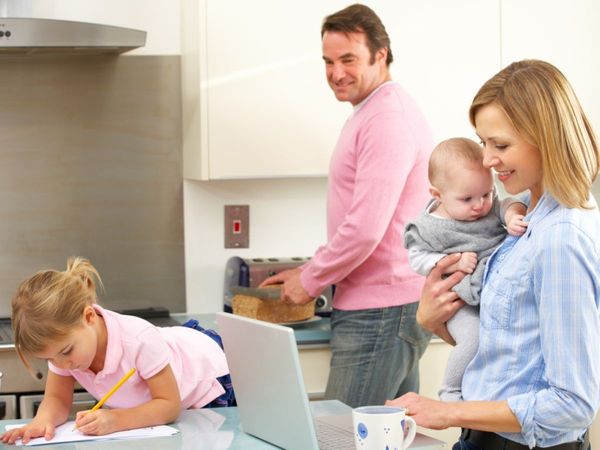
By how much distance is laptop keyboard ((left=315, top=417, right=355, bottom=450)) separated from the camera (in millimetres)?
1831

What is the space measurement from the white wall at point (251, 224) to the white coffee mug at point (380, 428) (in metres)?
2.09

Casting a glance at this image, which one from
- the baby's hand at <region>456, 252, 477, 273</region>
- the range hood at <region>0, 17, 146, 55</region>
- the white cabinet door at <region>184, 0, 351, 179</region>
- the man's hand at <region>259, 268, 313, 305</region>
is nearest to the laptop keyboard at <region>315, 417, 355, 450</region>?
the baby's hand at <region>456, 252, 477, 273</region>

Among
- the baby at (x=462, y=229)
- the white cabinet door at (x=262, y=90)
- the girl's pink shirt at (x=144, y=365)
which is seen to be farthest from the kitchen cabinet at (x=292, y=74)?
the baby at (x=462, y=229)

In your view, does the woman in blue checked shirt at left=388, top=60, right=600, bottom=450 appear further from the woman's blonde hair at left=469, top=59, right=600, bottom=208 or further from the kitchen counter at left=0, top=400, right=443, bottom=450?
the kitchen counter at left=0, top=400, right=443, bottom=450

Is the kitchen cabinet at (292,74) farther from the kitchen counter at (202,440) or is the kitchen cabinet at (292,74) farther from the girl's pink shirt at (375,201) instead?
the kitchen counter at (202,440)

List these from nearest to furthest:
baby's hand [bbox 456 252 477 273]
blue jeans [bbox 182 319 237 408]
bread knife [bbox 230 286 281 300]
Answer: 1. baby's hand [bbox 456 252 477 273]
2. blue jeans [bbox 182 319 237 408]
3. bread knife [bbox 230 286 281 300]

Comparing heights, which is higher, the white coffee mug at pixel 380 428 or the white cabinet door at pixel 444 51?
the white cabinet door at pixel 444 51

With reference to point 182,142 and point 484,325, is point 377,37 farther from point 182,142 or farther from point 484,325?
point 484,325

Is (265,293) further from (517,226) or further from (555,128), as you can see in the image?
(555,128)

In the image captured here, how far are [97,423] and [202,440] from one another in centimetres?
21

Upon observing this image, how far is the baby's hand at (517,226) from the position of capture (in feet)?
5.74

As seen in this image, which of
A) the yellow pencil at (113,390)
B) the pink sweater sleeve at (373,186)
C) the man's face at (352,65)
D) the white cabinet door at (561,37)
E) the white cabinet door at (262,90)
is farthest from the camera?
the white cabinet door at (561,37)

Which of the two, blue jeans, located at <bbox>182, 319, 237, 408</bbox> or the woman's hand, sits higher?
the woman's hand

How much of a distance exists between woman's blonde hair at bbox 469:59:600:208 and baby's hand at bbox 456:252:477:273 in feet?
1.13
